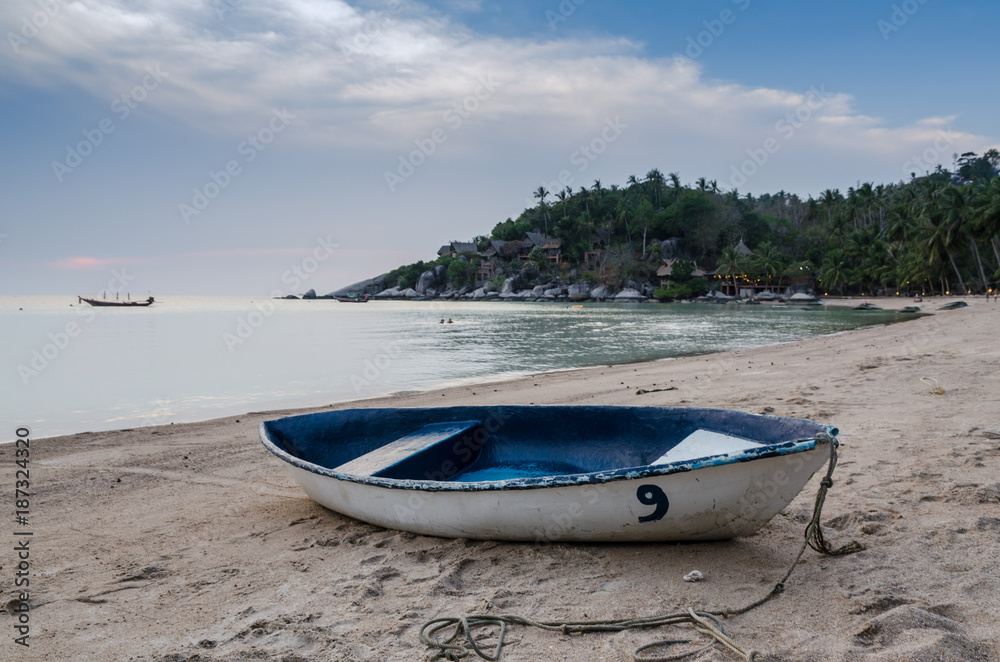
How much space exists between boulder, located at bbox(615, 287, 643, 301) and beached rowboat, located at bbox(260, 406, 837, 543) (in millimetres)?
77139

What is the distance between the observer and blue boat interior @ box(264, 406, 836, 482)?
4.59 meters

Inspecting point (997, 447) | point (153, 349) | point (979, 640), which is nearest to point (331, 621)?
point (979, 640)

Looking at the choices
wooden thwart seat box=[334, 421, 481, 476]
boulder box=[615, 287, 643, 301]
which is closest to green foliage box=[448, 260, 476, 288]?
boulder box=[615, 287, 643, 301]

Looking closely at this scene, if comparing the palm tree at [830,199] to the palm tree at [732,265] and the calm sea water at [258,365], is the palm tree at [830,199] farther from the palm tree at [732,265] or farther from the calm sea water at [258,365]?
the calm sea water at [258,365]

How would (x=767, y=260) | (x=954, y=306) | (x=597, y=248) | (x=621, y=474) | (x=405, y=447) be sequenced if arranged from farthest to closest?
(x=597, y=248), (x=767, y=260), (x=954, y=306), (x=405, y=447), (x=621, y=474)

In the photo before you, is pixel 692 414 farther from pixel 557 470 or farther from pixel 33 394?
pixel 33 394

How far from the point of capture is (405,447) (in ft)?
16.4

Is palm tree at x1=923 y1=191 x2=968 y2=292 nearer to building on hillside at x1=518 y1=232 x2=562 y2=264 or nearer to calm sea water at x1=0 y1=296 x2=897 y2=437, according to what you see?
calm sea water at x1=0 y1=296 x2=897 y2=437

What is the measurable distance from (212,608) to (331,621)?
746 mm

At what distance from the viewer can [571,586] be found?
312cm

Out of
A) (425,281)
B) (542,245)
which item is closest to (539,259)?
(542,245)

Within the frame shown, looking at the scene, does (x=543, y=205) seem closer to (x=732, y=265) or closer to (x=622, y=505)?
(x=732, y=265)

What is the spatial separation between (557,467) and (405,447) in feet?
4.39

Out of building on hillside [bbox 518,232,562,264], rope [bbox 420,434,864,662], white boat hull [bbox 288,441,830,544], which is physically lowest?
rope [bbox 420,434,864,662]
